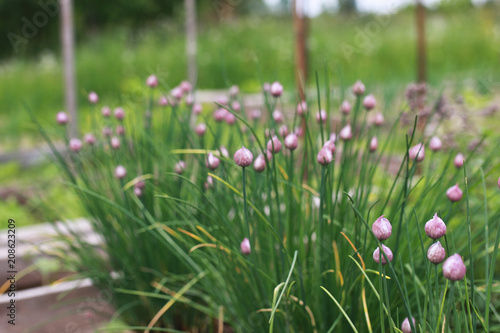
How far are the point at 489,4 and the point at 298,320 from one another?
1307 centimetres

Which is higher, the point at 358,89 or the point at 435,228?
the point at 358,89

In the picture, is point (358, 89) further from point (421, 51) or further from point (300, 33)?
point (421, 51)

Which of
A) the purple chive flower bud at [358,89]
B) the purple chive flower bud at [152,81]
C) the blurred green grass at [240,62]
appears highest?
the purple chive flower bud at [152,81]

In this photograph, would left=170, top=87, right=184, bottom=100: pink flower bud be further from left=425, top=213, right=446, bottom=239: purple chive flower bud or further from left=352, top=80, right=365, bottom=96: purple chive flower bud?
left=425, top=213, right=446, bottom=239: purple chive flower bud

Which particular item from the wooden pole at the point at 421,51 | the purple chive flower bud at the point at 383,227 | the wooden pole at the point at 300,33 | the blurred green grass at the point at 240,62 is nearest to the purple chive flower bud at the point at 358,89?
the purple chive flower bud at the point at 383,227

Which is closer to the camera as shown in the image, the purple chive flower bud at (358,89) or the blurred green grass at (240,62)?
the purple chive flower bud at (358,89)

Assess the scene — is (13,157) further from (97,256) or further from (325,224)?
(325,224)

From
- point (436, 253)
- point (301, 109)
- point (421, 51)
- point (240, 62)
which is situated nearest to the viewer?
point (436, 253)

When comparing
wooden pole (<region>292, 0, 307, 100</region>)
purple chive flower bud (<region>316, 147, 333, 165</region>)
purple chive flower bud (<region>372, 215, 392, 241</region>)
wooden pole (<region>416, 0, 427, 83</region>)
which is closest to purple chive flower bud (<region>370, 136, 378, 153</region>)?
purple chive flower bud (<region>316, 147, 333, 165</region>)

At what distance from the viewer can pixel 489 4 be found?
12.4 meters

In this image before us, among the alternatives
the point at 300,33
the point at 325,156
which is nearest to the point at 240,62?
the point at 300,33

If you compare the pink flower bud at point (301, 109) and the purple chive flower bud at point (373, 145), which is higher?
the pink flower bud at point (301, 109)

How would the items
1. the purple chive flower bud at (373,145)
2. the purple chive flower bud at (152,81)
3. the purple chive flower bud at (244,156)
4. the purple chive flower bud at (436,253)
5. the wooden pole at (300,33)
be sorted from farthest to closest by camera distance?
the wooden pole at (300,33), the purple chive flower bud at (152,81), the purple chive flower bud at (373,145), the purple chive flower bud at (244,156), the purple chive flower bud at (436,253)

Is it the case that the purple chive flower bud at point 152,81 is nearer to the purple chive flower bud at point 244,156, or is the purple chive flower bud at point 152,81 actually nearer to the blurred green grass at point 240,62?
the purple chive flower bud at point 244,156
